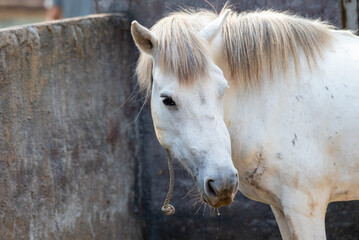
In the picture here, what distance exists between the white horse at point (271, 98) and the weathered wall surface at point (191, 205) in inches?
39.1

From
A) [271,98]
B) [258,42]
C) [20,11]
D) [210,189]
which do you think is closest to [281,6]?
[258,42]

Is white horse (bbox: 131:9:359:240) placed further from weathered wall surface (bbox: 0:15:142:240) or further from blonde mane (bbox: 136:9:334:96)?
weathered wall surface (bbox: 0:15:142:240)

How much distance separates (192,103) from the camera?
2.60 m

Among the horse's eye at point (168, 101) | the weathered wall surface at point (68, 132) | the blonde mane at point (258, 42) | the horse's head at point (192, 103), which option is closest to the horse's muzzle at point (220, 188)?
the horse's head at point (192, 103)

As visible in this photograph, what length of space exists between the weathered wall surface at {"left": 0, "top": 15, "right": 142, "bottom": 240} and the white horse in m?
0.74

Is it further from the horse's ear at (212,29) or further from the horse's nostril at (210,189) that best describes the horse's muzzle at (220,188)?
the horse's ear at (212,29)

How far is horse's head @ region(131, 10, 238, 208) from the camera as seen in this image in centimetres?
253

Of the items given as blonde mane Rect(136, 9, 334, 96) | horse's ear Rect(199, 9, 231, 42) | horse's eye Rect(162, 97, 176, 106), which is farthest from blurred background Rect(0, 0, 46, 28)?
horse's eye Rect(162, 97, 176, 106)

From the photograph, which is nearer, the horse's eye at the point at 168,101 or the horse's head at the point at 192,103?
the horse's head at the point at 192,103

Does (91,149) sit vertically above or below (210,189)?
below

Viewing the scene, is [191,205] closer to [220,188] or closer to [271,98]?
[271,98]

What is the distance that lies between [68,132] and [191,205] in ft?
3.87

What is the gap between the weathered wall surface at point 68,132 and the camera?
3.15 metres

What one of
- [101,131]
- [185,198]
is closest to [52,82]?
[101,131]
